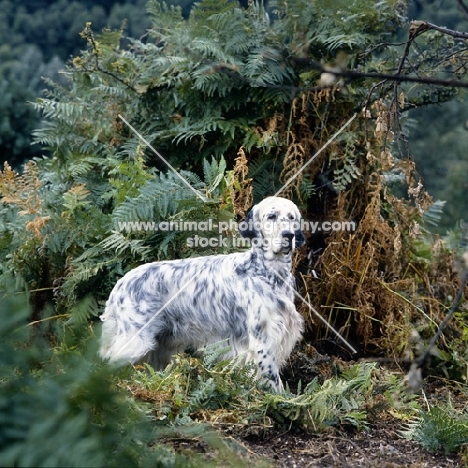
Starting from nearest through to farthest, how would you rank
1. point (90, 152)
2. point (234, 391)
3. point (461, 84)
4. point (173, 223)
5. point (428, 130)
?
point (461, 84) → point (234, 391) → point (173, 223) → point (90, 152) → point (428, 130)

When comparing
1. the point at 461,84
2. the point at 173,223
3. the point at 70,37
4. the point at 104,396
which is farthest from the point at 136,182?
the point at 70,37

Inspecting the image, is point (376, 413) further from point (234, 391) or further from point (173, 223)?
point (173, 223)

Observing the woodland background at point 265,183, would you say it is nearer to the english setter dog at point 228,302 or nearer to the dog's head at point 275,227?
the english setter dog at point 228,302

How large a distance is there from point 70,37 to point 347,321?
66.4 ft

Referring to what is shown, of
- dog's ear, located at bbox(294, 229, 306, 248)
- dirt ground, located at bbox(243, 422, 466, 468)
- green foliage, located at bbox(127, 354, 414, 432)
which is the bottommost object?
dirt ground, located at bbox(243, 422, 466, 468)

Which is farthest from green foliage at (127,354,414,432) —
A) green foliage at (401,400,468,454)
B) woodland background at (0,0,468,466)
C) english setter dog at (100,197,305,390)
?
english setter dog at (100,197,305,390)

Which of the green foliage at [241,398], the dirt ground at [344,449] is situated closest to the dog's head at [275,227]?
the green foliage at [241,398]

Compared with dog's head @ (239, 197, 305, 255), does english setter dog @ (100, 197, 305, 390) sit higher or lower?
lower

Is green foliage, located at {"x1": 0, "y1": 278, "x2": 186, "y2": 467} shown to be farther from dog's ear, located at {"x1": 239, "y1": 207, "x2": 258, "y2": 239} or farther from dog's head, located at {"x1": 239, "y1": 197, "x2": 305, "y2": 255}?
dog's ear, located at {"x1": 239, "y1": 207, "x2": 258, "y2": 239}

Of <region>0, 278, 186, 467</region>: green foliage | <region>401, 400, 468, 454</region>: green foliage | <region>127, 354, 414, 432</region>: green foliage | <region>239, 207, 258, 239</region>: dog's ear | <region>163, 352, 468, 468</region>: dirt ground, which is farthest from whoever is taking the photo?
<region>239, 207, 258, 239</region>: dog's ear

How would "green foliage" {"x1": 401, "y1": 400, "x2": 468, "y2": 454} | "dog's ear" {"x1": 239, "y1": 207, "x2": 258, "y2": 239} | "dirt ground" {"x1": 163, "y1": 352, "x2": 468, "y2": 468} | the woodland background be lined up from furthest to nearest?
the woodland background, "dog's ear" {"x1": 239, "y1": 207, "x2": 258, "y2": 239}, "green foliage" {"x1": 401, "y1": 400, "x2": 468, "y2": 454}, "dirt ground" {"x1": 163, "y1": 352, "x2": 468, "y2": 468}

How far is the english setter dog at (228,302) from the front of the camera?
18.5 feet

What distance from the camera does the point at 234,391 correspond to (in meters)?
5.02

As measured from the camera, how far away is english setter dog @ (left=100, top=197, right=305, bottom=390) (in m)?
5.64
